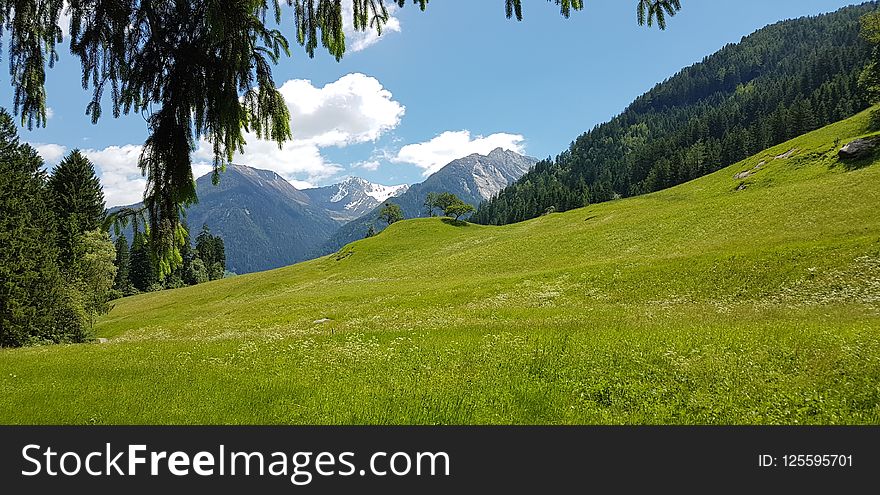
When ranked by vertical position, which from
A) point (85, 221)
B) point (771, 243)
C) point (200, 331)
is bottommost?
point (200, 331)

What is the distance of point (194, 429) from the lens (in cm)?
874

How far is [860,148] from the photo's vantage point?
55.7 metres

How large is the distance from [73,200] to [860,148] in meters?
98.4

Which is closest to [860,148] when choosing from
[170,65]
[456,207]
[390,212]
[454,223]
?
A: [454,223]

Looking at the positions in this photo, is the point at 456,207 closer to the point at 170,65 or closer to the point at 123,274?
the point at 123,274

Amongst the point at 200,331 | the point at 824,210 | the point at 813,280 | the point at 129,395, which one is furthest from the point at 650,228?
the point at 129,395

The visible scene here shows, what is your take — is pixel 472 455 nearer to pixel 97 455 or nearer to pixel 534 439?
pixel 534 439

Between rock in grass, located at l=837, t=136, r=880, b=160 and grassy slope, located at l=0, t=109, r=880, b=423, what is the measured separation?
68.5 ft

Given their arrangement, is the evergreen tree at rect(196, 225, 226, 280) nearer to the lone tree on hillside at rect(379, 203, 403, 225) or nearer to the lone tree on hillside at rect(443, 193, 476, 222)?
the lone tree on hillside at rect(379, 203, 403, 225)

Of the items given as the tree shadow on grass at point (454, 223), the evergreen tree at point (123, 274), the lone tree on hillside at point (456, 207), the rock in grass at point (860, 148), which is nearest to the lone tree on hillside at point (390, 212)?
the lone tree on hillside at point (456, 207)

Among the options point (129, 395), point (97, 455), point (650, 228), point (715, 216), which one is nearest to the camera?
point (97, 455)

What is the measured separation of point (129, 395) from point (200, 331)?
3063 cm

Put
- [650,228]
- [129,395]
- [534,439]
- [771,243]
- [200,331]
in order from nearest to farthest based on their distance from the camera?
[534,439]
[129,395]
[771,243]
[200,331]
[650,228]

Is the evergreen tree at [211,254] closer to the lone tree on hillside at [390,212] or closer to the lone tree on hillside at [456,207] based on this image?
the lone tree on hillside at [390,212]
